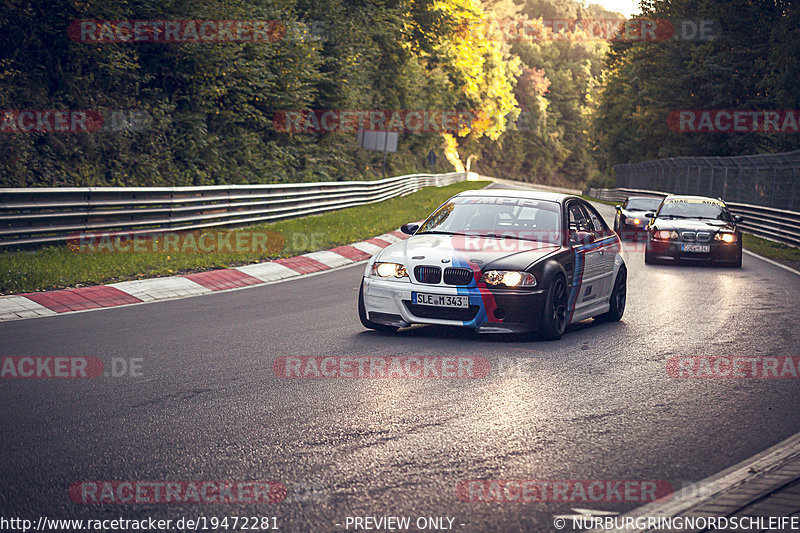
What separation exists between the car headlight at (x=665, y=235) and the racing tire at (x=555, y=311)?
9.83 meters

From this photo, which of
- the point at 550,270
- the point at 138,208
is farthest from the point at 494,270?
the point at 138,208

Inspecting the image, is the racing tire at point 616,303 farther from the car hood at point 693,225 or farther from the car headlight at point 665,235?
the car hood at point 693,225

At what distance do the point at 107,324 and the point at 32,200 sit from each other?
478 cm

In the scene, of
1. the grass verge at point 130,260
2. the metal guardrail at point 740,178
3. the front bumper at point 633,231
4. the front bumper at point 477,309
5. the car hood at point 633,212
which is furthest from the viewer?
the car hood at point 633,212

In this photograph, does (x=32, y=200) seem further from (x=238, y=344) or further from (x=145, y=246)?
(x=238, y=344)

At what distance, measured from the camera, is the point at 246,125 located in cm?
3055

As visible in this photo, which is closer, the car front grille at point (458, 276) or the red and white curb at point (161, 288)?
the car front grille at point (458, 276)

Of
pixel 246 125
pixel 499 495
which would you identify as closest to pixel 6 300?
pixel 499 495

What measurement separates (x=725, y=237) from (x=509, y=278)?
11.2 m

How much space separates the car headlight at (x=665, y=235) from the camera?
1841cm

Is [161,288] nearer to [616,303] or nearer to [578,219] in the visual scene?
[578,219]

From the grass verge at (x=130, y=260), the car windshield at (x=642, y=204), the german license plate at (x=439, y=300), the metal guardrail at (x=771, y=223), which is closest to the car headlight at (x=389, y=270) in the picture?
the german license plate at (x=439, y=300)

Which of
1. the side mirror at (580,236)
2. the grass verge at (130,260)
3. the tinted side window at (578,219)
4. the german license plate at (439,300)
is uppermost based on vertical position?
the tinted side window at (578,219)

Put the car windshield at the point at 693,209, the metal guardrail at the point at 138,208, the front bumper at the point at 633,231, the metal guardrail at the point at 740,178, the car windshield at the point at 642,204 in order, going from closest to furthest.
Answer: the metal guardrail at the point at 138,208 < the car windshield at the point at 693,209 < the metal guardrail at the point at 740,178 < the front bumper at the point at 633,231 < the car windshield at the point at 642,204
